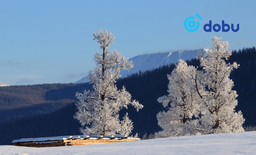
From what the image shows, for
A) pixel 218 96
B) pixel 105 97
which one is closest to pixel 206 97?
pixel 218 96

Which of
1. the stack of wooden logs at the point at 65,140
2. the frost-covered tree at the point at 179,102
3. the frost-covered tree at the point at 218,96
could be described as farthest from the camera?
the frost-covered tree at the point at 179,102

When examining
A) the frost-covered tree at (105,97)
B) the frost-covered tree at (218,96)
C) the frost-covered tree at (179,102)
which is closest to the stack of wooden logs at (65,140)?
the frost-covered tree at (105,97)

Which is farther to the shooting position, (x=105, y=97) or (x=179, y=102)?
(x=179, y=102)

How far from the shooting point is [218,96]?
2895cm

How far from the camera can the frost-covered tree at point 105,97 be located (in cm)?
2998

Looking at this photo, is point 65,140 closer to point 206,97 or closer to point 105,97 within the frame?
point 105,97

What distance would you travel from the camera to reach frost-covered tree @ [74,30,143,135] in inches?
1180

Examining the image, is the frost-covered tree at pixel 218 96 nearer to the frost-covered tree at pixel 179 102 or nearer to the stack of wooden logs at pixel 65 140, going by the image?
the frost-covered tree at pixel 179 102

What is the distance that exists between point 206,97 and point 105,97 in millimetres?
8003

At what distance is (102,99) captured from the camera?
30703mm

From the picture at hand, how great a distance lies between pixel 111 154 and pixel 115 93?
648 inches

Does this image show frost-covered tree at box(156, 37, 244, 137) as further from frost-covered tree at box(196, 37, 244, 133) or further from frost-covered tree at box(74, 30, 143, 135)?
frost-covered tree at box(74, 30, 143, 135)

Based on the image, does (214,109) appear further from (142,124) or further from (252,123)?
(142,124)

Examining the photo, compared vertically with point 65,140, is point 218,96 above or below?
above
